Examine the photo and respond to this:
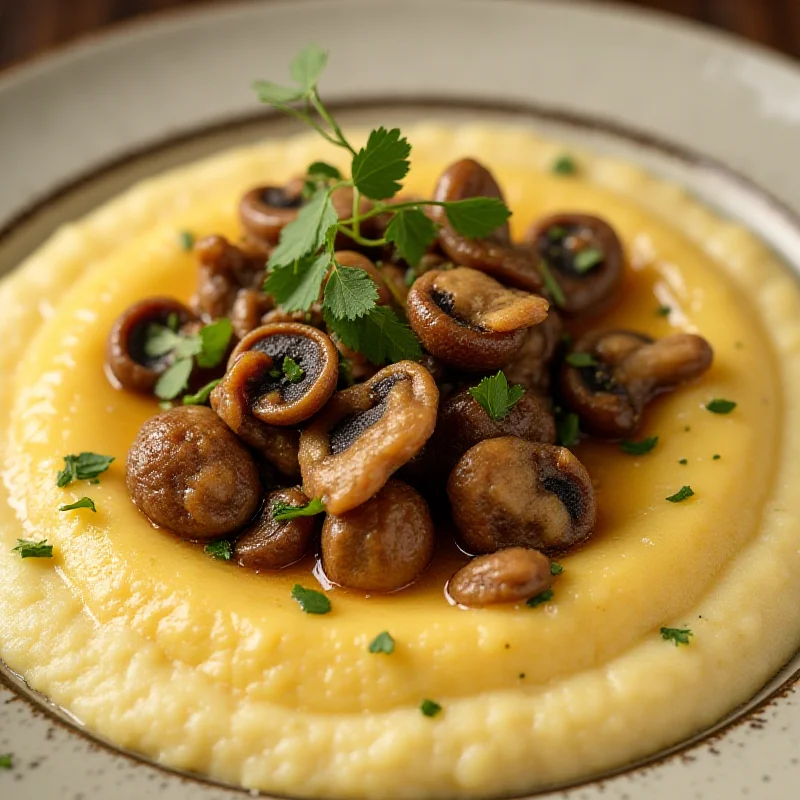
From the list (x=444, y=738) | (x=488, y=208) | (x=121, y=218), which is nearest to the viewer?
(x=444, y=738)

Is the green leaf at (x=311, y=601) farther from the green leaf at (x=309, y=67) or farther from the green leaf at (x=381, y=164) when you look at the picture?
the green leaf at (x=309, y=67)

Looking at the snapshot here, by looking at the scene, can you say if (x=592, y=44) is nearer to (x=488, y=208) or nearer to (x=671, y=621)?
(x=488, y=208)

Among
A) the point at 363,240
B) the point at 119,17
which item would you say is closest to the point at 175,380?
the point at 363,240

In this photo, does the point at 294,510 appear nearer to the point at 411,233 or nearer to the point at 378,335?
the point at 378,335

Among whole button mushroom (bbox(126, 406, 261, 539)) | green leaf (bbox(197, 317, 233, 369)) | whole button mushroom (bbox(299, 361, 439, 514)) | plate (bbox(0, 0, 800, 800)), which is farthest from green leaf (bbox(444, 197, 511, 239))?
plate (bbox(0, 0, 800, 800))

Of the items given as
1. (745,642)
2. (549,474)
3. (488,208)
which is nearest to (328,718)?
(549,474)

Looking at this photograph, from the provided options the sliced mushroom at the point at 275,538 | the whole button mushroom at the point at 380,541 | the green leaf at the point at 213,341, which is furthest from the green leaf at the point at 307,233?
the whole button mushroom at the point at 380,541
